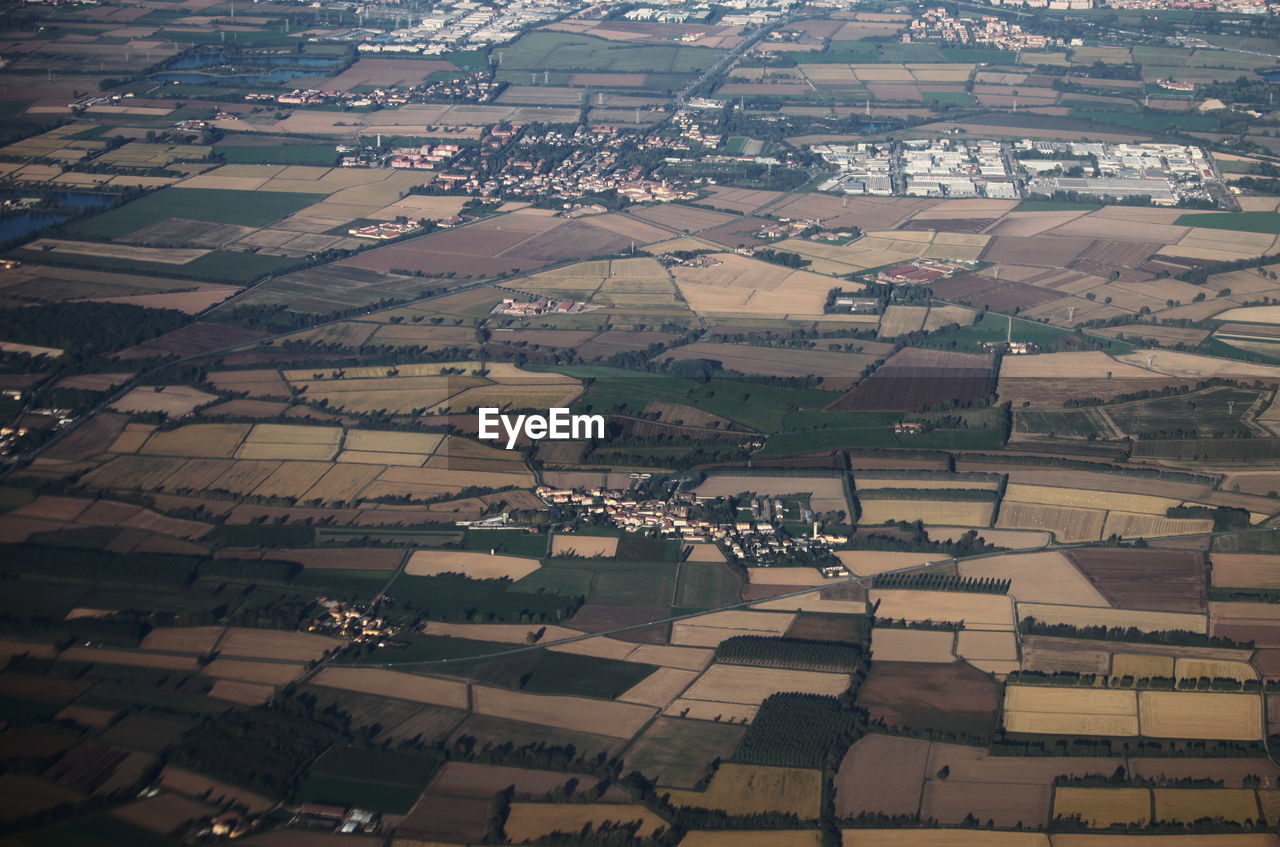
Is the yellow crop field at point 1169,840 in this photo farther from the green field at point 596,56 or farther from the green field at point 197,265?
the green field at point 596,56

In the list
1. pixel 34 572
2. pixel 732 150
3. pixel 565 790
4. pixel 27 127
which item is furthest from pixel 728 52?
pixel 565 790

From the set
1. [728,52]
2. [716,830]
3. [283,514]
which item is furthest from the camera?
[728,52]

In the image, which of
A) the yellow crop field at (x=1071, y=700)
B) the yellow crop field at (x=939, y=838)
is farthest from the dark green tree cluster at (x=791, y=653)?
the yellow crop field at (x=939, y=838)

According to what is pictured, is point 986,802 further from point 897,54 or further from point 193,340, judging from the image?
point 897,54

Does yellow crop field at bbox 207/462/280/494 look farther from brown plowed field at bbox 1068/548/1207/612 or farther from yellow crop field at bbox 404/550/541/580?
brown plowed field at bbox 1068/548/1207/612

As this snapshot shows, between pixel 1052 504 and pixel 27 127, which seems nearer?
pixel 1052 504

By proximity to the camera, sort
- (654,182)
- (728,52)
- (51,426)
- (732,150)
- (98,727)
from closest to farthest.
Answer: (98,727), (51,426), (654,182), (732,150), (728,52)

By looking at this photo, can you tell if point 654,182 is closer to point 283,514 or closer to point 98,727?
point 283,514
